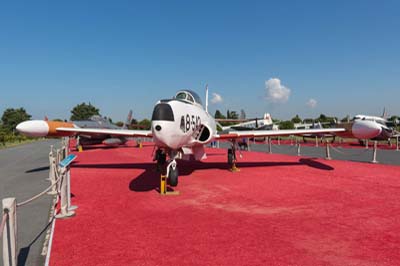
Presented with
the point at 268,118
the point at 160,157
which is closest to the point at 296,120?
the point at 268,118

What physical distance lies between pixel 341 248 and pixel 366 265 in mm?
569

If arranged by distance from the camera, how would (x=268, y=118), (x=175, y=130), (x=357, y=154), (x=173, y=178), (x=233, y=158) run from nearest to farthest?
(x=175, y=130), (x=173, y=178), (x=233, y=158), (x=357, y=154), (x=268, y=118)

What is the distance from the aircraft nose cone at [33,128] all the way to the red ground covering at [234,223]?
151 inches

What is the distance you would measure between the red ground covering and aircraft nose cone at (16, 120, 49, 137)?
3.85 m

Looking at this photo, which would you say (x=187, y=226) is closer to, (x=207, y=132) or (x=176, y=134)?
(x=176, y=134)

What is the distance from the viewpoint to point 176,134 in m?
7.39

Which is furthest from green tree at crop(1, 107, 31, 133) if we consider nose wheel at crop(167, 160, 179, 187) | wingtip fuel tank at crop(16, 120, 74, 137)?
nose wheel at crop(167, 160, 179, 187)

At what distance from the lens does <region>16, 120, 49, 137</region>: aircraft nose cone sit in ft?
37.2

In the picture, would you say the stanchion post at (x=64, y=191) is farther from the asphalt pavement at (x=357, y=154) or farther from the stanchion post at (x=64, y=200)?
the asphalt pavement at (x=357, y=154)

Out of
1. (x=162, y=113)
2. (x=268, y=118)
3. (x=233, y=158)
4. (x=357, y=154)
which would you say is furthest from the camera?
(x=268, y=118)

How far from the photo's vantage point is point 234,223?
5543 millimetres

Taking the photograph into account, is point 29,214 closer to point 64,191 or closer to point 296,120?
point 64,191

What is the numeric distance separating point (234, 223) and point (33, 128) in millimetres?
10766

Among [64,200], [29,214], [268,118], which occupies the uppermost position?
[268,118]
